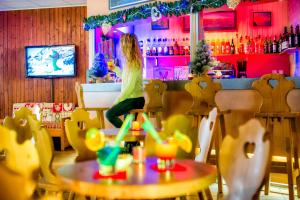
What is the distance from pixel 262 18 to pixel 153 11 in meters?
2.28

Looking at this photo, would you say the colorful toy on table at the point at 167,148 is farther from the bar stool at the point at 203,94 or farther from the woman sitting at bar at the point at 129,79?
the woman sitting at bar at the point at 129,79

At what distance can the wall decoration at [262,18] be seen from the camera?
7105 millimetres

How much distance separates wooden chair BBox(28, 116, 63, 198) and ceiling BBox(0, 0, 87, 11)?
6.69 meters

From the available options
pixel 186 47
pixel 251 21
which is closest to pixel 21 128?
pixel 186 47

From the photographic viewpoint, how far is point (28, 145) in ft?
5.53

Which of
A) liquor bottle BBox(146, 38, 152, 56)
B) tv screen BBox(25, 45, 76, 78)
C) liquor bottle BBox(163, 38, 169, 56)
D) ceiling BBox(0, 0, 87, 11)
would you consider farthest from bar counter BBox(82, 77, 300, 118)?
ceiling BBox(0, 0, 87, 11)

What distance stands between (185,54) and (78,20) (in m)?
3.10

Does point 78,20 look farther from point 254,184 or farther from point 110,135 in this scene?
point 254,184

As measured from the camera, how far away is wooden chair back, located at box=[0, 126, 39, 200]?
1.25 metres

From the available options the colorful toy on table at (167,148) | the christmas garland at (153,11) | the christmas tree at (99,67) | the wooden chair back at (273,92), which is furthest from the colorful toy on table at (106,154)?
the christmas tree at (99,67)

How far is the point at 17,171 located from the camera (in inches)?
57.4

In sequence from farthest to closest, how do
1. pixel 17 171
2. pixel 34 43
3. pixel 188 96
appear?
1. pixel 34 43
2. pixel 188 96
3. pixel 17 171

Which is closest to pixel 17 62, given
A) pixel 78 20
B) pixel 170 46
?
pixel 78 20

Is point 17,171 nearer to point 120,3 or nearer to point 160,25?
point 120,3
